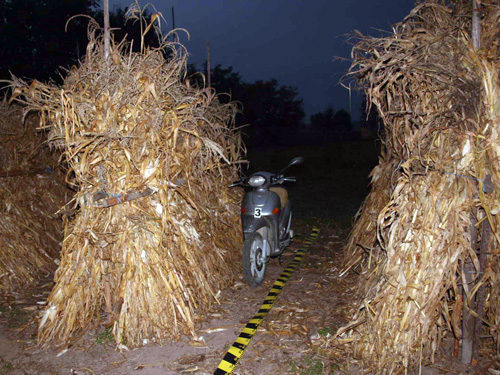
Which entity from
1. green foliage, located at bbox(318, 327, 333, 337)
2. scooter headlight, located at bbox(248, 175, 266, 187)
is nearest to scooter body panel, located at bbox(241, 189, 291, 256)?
scooter headlight, located at bbox(248, 175, 266, 187)

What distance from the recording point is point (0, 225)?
223 inches

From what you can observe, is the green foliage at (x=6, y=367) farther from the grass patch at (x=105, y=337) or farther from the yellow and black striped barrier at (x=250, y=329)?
the yellow and black striped barrier at (x=250, y=329)

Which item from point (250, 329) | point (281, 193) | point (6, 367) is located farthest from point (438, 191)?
point (6, 367)

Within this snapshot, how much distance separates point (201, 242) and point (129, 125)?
1.61 metres

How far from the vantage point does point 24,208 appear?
20.4 feet

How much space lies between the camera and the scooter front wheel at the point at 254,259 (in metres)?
5.07

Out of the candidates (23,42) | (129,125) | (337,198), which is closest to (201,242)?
(129,125)

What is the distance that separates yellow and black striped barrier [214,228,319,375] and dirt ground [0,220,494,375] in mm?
56

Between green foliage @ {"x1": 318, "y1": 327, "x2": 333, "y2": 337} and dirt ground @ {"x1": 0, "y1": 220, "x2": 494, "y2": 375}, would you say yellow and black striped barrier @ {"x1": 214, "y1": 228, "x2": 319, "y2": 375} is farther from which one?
green foliage @ {"x1": 318, "y1": 327, "x2": 333, "y2": 337}

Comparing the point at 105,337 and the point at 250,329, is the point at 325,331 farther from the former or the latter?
the point at 105,337

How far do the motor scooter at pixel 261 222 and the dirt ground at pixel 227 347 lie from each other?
352 mm

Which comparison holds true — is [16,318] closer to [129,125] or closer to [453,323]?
[129,125]

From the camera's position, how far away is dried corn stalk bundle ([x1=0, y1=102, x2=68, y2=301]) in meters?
5.54

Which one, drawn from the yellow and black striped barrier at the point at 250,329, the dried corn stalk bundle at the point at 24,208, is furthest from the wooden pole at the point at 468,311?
the dried corn stalk bundle at the point at 24,208
